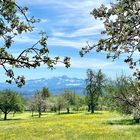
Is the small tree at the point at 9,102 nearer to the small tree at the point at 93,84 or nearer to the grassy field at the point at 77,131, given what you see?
the small tree at the point at 93,84

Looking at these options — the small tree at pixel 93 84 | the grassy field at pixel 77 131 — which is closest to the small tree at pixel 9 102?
the small tree at pixel 93 84

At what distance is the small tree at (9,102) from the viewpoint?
130 metres

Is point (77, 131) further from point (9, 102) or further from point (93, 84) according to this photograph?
point (93, 84)

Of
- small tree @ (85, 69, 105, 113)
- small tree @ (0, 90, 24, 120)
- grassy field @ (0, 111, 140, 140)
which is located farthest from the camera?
small tree @ (85, 69, 105, 113)

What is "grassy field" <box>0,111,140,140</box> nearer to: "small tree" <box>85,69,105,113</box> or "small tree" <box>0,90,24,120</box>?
"small tree" <box>0,90,24,120</box>

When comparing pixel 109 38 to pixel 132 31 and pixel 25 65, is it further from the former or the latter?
pixel 25 65

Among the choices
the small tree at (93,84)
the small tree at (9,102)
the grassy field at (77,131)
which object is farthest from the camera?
the small tree at (93,84)

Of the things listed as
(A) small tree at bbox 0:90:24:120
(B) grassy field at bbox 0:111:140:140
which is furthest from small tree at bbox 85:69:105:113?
(B) grassy field at bbox 0:111:140:140

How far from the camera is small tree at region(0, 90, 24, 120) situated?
129625mm

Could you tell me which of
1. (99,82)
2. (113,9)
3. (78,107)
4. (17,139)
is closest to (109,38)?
(113,9)

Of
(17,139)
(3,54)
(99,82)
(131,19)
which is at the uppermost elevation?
(99,82)

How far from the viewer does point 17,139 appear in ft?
137

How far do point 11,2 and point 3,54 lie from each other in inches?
37.4

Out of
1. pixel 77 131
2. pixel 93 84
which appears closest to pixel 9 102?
pixel 93 84
